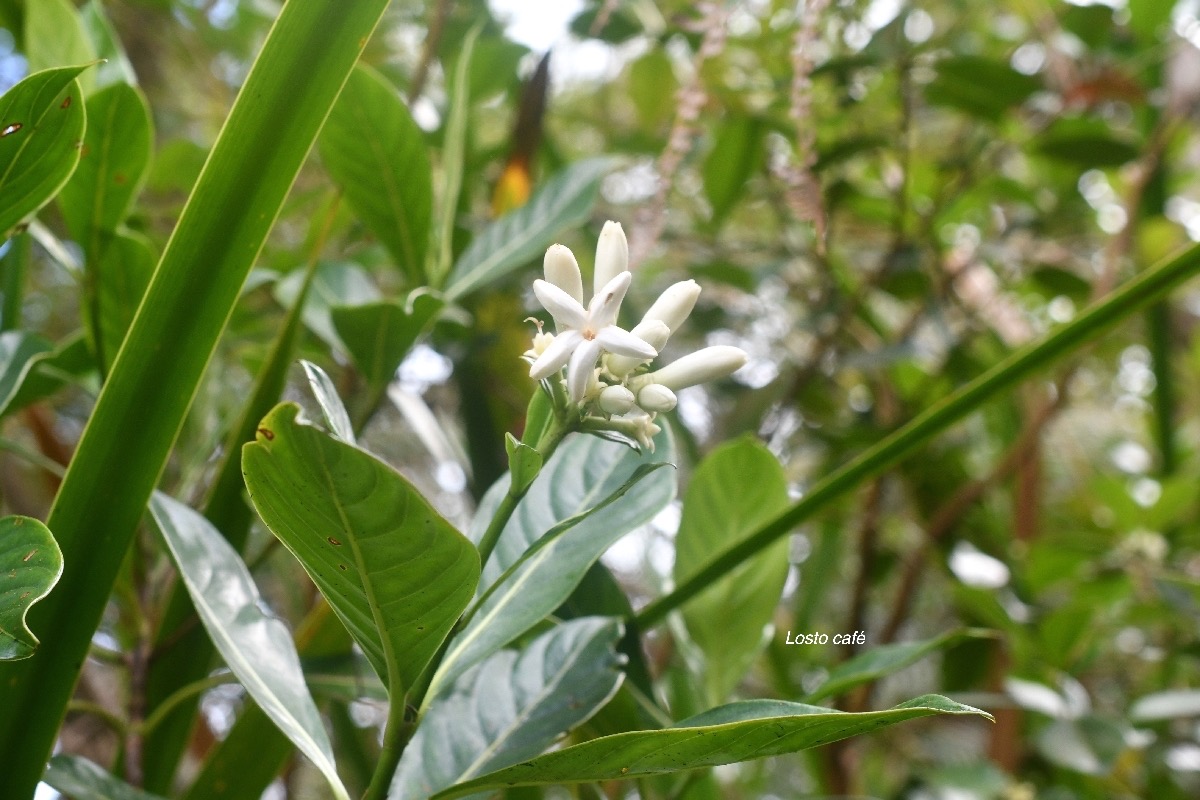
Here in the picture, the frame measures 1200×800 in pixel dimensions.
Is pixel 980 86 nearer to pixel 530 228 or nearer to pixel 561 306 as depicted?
pixel 530 228

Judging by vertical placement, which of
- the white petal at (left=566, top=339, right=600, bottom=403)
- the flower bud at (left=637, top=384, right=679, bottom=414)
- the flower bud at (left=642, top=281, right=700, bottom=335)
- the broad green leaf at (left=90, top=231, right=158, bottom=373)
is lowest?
the flower bud at (left=637, top=384, right=679, bottom=414)

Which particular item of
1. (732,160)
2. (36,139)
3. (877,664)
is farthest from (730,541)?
(732,160)

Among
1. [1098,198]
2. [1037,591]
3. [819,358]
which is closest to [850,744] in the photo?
[1037,591]

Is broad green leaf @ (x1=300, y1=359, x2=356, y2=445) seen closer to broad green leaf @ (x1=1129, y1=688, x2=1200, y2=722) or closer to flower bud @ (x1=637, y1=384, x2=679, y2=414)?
flower bud @ (x1=637, y1=384, x2=679, y2=414)

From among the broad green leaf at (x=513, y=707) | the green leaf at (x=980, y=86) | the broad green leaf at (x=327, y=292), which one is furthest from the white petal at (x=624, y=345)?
the green leaf at (x=980, y=86)

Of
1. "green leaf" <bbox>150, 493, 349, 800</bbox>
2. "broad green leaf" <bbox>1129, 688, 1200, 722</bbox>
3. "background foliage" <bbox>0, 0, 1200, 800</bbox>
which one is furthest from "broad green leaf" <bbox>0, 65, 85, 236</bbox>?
"broad green leaf" <bbox>1129, 688, 1200, 722</bbox>

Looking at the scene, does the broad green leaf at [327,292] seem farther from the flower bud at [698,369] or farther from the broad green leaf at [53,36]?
the flower bud at [698,369]

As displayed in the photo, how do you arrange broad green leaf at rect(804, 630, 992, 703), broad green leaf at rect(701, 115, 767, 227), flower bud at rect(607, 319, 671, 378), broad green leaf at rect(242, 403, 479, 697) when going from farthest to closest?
1. broad green leaf at rect(701, 115, 767, 227)
2. broad green leaf at rect(804, 630, 992, 703)
3. flower bud at rect(607, 319, 671, 378)
4. broad green leaf at rect(242, 403, 479, 697)
